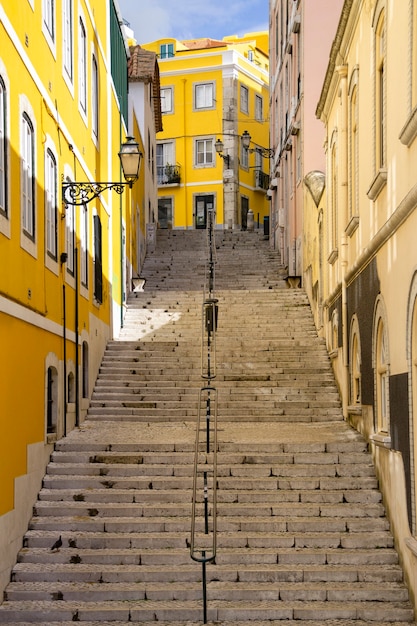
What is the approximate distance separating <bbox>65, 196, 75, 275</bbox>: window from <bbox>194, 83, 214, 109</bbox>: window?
33275 mm

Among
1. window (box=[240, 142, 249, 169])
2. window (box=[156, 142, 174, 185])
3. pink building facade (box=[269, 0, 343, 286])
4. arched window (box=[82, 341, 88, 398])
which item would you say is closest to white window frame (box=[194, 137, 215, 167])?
window (box=[156, 142, 174, 185])

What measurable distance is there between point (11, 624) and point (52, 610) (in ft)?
1.40

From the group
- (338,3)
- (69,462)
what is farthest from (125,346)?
(338,3)

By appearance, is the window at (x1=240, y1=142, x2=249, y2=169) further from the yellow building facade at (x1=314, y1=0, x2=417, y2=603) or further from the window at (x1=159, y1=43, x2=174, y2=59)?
the yellow building facade at (x1=314, y1=0, x2=417, y2=603)

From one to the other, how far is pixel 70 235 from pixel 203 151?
33.2 m

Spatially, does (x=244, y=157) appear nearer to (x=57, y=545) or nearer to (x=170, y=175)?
(x=170, y=175)

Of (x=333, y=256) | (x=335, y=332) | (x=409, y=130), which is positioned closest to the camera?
(x=409, y=130)

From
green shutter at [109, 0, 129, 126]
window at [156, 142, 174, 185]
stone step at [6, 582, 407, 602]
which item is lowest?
stone step at [6, 582, 407, 602]

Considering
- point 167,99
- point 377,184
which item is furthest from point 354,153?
point 167,99

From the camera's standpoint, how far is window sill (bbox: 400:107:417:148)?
28.5 ft

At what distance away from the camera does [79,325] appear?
1487cm

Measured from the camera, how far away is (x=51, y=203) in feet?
42.1

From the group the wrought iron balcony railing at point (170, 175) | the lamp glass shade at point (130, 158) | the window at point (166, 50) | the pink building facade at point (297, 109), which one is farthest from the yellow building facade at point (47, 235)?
the window at point (166, 50)

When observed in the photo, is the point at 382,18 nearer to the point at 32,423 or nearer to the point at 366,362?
the point at 366,362
